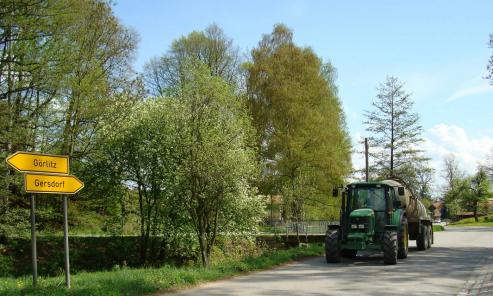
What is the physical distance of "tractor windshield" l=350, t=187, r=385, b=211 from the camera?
58.3 ft

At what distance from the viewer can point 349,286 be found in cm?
1159

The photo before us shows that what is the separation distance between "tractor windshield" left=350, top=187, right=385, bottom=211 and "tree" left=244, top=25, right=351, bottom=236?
1002cm

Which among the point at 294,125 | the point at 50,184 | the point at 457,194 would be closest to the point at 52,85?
the point at 50,184

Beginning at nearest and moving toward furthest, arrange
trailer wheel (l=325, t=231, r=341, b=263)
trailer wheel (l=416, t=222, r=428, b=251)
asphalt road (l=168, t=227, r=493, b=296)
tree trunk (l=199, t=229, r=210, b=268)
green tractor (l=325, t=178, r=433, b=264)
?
1. asphalt road (l=168, t=227, r=493, b=296)
2. green tractor (l=325, t=178, r=433, b=264)
3. trailer wheel (l=325, t=231, r=341, b=263)
4. tree trunk (l=199, t=229, r=210, b=268)
5. trailer wheel (l=416, t=222, r=428, b=251)

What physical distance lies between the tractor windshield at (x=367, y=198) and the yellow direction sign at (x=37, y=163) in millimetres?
10656

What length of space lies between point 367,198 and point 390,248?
8.75ft

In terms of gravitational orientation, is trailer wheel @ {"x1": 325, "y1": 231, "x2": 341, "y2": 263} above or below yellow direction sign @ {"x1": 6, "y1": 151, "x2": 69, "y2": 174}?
below

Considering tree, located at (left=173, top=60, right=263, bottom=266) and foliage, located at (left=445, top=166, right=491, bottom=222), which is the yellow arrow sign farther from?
foliage, located at (left=445, top=166, right=491, bottom=222)

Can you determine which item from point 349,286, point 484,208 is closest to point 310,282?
point 349,286

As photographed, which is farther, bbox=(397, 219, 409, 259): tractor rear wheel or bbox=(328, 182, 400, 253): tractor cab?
bbox=(397, 219, 409, 259): tractor rear wheel

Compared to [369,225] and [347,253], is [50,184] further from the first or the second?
[347,253]

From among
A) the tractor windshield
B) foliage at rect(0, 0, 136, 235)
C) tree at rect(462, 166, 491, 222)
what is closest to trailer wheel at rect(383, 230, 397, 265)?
the tractor windshield

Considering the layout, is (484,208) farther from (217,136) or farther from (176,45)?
(217,136)

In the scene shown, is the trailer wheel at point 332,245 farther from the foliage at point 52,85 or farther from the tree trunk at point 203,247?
the foliage at point 52,85
